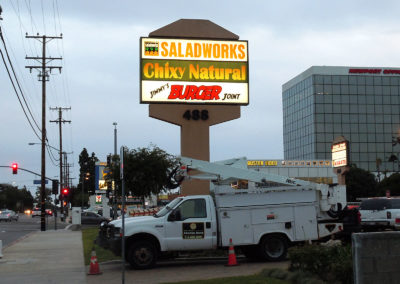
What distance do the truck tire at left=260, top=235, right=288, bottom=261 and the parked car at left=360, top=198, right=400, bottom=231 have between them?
6.71 meters

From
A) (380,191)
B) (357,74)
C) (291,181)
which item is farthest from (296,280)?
(357,74)

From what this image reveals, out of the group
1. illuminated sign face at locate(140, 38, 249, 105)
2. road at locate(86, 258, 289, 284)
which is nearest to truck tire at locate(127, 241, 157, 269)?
road at locate(86, 258, 289, 284)

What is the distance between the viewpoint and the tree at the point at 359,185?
7375 cm

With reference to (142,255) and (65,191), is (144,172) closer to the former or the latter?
(65,191)

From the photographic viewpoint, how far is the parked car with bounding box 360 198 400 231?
69.9 feet

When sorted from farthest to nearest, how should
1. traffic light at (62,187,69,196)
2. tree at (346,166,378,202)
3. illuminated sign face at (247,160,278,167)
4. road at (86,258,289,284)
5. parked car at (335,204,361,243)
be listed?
illuminated sign face at (247,160,278,167)
tree at (346,166,378,202)
traffic light at (62,187,69,196)
parked car at (335,204,361,243)
road at (86,258,289,284)

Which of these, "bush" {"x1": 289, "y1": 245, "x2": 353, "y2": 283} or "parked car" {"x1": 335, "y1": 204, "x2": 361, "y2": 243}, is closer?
"bush" {"x1": 289, "y1": 245, "x2": 353, "y2": 283}

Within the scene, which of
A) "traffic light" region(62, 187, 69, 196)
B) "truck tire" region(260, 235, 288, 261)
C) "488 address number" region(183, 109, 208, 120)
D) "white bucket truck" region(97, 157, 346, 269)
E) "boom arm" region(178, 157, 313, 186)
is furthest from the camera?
"traffic light" region(62, 187, 69, 196)

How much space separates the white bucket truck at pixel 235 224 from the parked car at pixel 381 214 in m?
5.81

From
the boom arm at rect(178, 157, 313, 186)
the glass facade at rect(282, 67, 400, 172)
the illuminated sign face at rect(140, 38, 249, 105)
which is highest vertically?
the glass facade at rect(282, 67, 400, 172)

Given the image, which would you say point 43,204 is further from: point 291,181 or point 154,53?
point 291,181

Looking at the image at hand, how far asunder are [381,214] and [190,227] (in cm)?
919

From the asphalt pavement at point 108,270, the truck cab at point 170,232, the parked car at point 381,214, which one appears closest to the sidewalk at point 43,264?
the asphalt pavement at point 108,270

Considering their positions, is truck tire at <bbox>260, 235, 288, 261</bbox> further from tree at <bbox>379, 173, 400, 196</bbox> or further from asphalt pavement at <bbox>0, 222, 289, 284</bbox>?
tree at <bbox>379, 173, 400, 196</bbox>
